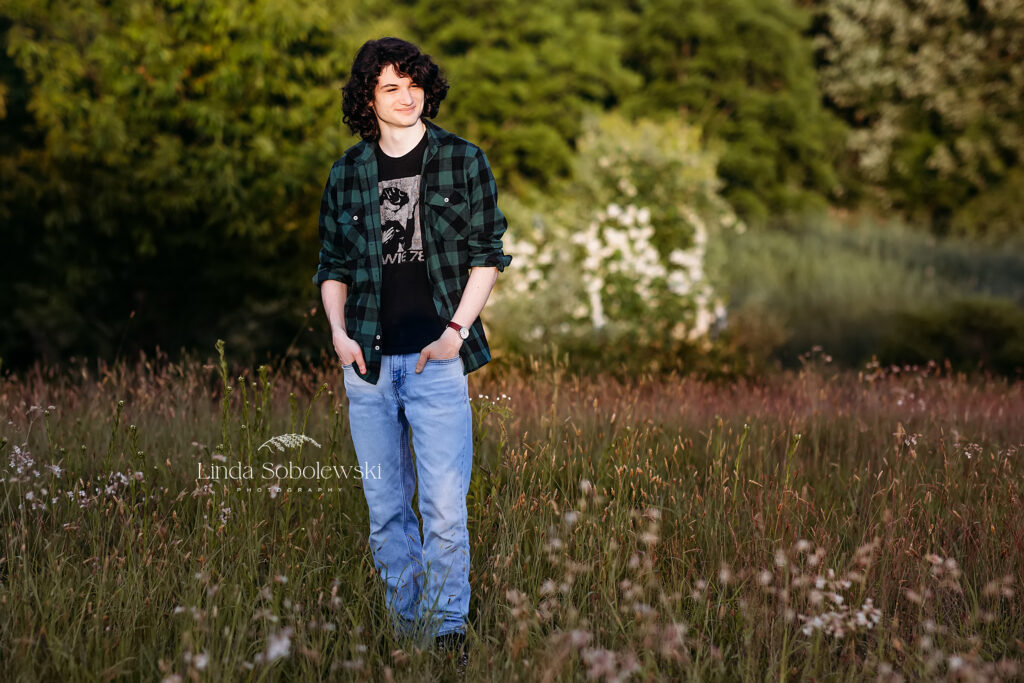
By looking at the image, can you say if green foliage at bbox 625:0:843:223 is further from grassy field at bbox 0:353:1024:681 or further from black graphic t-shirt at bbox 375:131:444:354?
black graphic t-shirt at bbox 375:131:444:354

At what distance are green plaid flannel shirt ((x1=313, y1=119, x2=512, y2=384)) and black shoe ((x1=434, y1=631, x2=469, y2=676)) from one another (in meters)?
0.84

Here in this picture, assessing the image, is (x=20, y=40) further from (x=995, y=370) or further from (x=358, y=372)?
(x=995, y=370)

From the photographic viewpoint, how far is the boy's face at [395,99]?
2748 mm

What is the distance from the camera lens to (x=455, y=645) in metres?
2.67

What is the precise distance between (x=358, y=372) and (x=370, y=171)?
67 centimetres

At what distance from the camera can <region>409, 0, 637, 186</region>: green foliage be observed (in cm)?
1883

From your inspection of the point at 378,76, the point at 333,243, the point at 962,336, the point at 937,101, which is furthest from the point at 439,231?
the point at 937,101

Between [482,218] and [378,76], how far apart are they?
1.90 ft

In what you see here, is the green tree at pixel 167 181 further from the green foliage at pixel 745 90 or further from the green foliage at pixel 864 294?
the green foliage at pixel 745 90

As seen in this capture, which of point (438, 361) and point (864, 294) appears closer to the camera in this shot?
point (438, 361)

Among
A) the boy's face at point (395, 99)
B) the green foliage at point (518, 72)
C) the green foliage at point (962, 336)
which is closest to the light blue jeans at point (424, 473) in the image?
the boy's face at point (395, 99)

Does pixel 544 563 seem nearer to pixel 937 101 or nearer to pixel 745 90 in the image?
pixel 745 90

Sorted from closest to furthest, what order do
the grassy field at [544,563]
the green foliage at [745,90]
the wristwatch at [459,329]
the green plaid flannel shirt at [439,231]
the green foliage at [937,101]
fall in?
1. the grassy field at [544,563]
2. the wristwatch at [459,329]
3. the green plaid flannel shirt at [439,231]
4. the green foliage at [937,101]
5. the green foliage at [745,90]

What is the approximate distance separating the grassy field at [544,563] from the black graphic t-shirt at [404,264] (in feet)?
2.10
